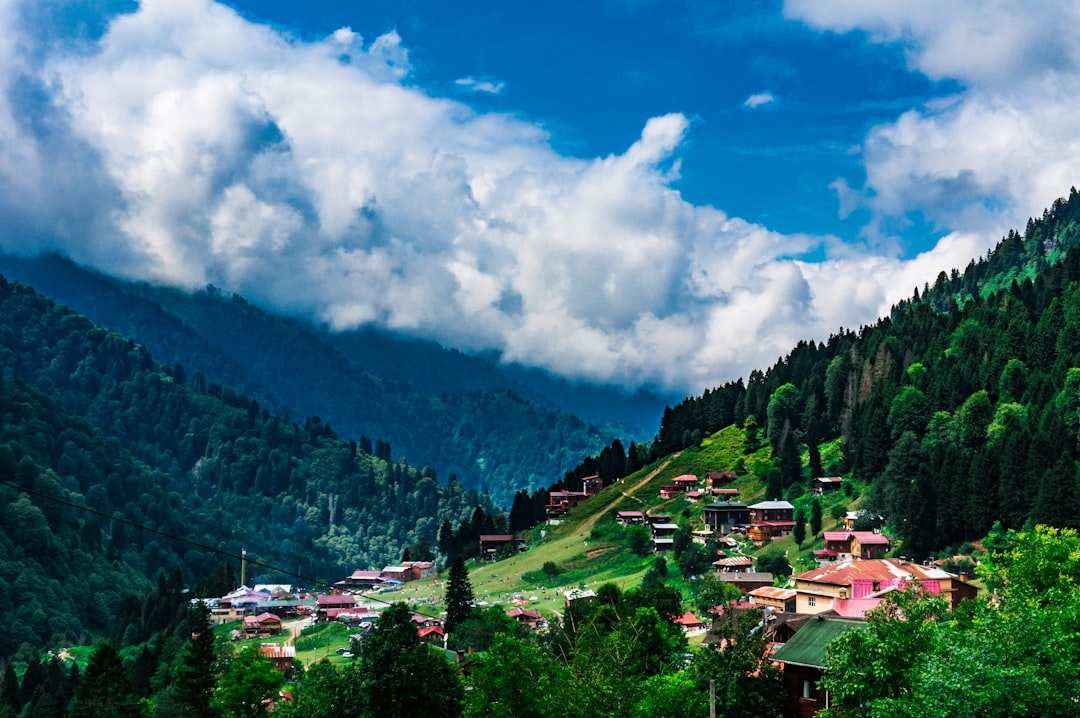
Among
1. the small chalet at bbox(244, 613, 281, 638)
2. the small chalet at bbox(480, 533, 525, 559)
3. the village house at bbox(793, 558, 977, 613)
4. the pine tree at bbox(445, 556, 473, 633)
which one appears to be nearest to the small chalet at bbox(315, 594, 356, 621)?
the small chalet at bbox(244, 613, 281, 638)

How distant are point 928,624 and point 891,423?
109707 millimetres

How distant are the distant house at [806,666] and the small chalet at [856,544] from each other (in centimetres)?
6013

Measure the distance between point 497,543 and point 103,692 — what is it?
116278 millimetres

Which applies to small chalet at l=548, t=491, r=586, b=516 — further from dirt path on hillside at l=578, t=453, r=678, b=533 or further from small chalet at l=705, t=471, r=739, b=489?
small chalet at l=705, t=471, r=739, b=489

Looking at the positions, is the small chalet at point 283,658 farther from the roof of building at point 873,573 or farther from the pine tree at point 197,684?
the roof of building at point 873,573

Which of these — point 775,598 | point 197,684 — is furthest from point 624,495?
point 197,684

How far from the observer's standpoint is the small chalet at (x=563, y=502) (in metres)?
196

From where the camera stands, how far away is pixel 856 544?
120688mm

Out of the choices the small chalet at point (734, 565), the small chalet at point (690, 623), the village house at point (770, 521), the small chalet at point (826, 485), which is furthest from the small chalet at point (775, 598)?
the small chalet at point (826, 485)

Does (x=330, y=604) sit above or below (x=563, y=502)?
below

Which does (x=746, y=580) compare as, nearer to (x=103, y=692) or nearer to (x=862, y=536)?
(x=862, y=536)

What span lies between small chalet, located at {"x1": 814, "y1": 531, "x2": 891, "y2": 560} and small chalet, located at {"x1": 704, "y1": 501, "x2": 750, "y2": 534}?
80.2ft

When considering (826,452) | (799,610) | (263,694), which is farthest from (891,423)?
(263,694)

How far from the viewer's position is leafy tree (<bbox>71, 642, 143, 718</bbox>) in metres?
72.6
